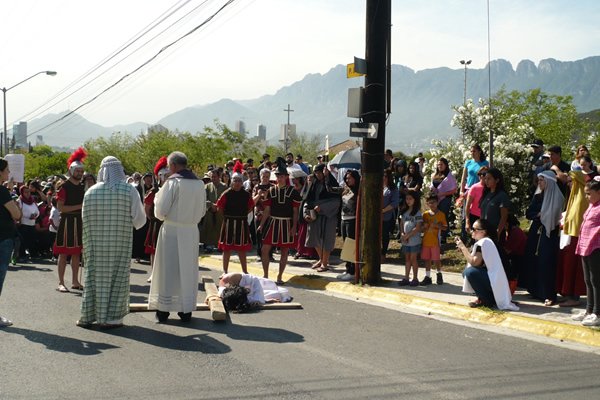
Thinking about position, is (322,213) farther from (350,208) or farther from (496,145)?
(496,145)

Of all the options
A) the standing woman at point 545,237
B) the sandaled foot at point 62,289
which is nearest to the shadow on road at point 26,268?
the sandaled foot at point 62,289

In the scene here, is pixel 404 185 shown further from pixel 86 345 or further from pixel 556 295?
pixel 86 345

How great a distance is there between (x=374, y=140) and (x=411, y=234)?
1.72 metres

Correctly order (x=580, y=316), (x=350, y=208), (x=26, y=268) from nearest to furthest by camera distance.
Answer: (x=580, y=316), (x=350, y=208), (x=26, y=268)

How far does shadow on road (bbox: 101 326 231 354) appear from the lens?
26.0 feet

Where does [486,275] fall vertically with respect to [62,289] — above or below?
above

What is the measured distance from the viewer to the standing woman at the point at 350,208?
516 inches

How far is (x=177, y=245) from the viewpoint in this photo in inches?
369

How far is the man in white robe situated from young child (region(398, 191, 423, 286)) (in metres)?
4.19

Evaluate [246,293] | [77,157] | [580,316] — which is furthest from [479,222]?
[77,157]

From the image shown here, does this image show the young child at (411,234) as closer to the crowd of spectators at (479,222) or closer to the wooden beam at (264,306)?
the crowd of spectators at (479,222)

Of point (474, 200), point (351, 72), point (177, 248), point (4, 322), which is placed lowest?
point (4, 322)

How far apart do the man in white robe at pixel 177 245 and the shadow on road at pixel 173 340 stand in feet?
1.76

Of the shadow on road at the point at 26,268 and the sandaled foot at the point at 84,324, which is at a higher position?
the shadow on road at the point at 26,268
